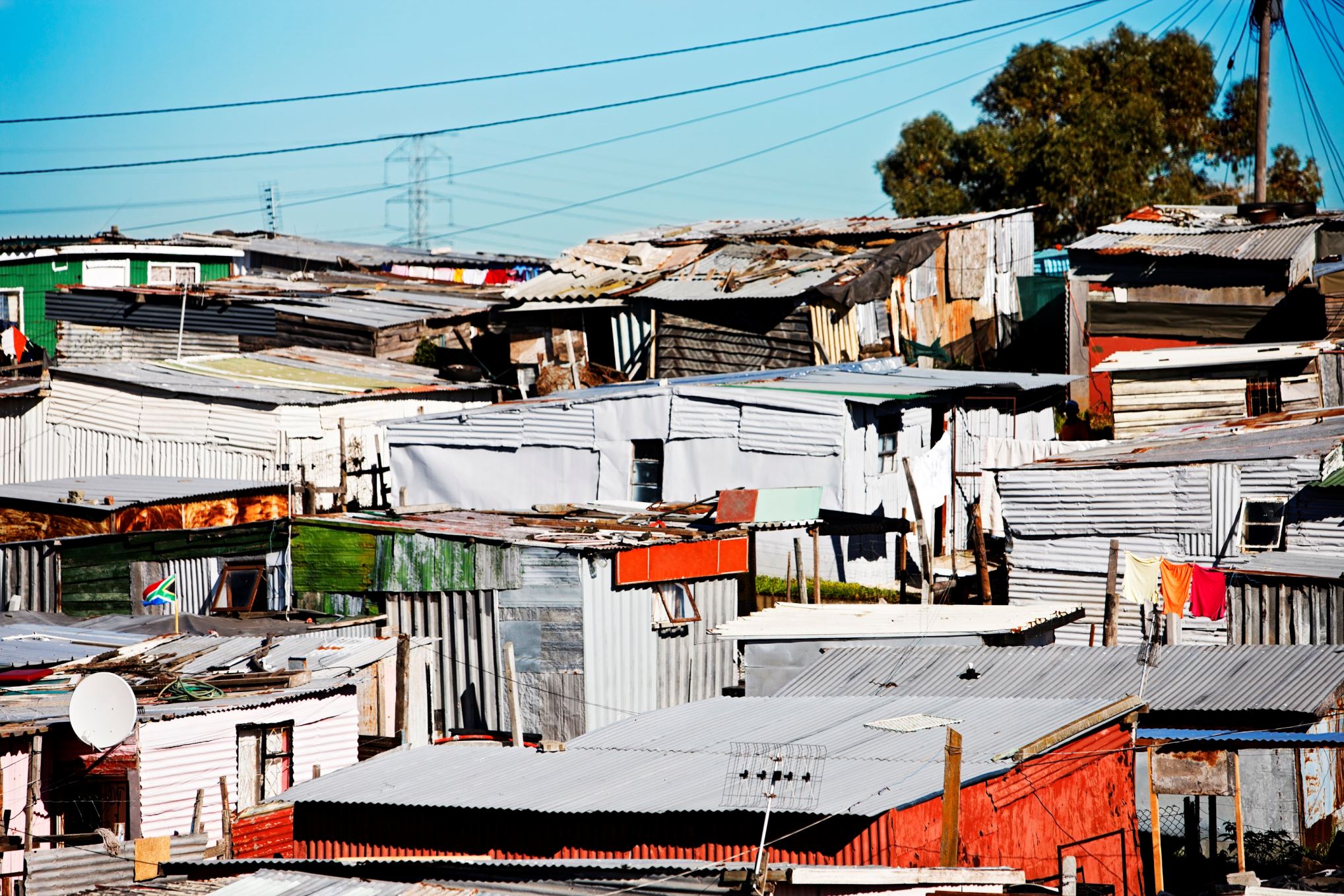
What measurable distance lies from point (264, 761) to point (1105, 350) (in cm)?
2189

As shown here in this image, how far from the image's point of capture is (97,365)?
2703 cm

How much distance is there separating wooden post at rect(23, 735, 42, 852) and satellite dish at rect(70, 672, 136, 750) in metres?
0.75

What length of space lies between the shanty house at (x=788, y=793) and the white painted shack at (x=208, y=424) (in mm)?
11358

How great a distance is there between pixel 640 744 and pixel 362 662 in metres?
4.84

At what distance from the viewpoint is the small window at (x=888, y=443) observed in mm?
23297

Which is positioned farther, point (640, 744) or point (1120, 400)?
point (1120, 400)

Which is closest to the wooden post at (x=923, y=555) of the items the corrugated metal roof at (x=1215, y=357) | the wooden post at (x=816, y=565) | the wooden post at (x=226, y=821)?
the wooden post at (x=816, y=565)

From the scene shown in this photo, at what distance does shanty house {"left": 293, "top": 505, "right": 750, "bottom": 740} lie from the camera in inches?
701

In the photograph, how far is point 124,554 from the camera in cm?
2019

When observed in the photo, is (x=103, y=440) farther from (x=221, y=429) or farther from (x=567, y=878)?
(x=567, y=878)

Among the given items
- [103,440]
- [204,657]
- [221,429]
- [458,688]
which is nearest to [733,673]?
[458,688]

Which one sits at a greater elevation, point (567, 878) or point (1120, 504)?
point (1120, 504)

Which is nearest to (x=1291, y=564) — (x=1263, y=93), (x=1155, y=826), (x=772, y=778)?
(x=1155, y=826)

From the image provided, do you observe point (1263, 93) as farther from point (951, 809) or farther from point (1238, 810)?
point (951, 809)
